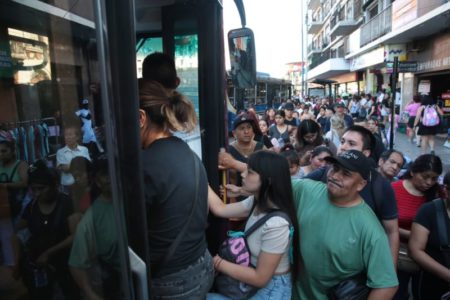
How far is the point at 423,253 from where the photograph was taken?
2746 mm

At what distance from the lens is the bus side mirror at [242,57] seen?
3301 millimetres

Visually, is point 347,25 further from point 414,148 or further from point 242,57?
point 242,57

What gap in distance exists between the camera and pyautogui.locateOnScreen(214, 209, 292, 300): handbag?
2.02 metres

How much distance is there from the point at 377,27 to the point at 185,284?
25.5 meters

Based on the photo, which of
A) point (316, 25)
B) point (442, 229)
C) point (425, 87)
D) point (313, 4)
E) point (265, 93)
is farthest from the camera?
point (313, 4)

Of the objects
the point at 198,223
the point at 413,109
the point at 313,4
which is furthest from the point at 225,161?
the point at 313,4

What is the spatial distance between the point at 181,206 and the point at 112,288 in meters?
0.48

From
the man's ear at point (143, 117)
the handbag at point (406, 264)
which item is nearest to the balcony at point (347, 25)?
the handbag at point (406, 264)

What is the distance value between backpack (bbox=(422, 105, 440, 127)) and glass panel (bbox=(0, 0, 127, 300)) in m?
12.5

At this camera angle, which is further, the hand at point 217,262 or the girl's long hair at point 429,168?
the girl's long hair at point 429,168

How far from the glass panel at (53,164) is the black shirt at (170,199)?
0.39 meters

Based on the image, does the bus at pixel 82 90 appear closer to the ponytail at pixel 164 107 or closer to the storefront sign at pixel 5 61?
the storefront sign at pixel 5 61

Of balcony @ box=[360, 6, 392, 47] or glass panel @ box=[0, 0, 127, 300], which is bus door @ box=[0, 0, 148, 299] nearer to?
glass panel @ box=[0, 0, 127, 300]

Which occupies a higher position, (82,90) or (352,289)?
(82,90)
